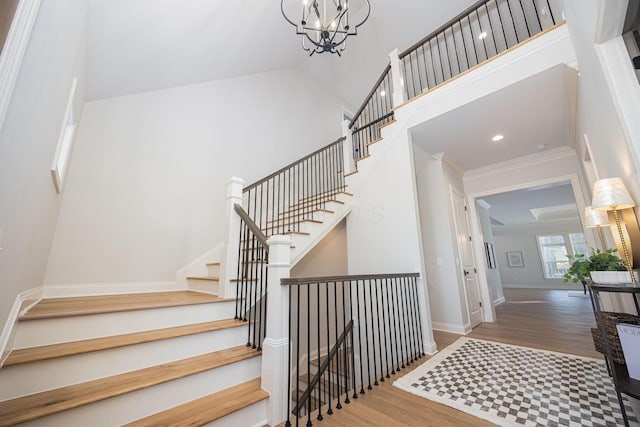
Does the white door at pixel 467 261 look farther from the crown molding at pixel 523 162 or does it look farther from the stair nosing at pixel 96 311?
the stair nosing at pixel 96 311

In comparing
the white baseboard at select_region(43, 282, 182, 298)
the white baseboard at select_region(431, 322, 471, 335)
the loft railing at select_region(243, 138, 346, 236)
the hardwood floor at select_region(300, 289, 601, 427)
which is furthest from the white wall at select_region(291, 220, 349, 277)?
the hardwood floor at select_region(300, 289, 601, 427)

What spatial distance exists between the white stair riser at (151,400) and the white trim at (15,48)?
4.60 ft

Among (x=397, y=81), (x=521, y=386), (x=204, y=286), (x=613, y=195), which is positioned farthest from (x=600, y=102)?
(x=204, y=286)

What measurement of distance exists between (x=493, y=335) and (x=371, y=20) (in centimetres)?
636

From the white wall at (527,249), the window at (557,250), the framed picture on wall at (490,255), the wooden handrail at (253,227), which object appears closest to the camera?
the wooden handrail at (253,227)

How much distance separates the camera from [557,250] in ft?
32.2

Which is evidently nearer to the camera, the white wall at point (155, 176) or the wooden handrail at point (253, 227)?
the wooden handrail at point (253, 227)

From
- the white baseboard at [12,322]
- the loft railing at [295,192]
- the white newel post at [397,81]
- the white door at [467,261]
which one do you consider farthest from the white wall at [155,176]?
the white door at [467,261]

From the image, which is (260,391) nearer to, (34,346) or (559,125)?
(34,346)

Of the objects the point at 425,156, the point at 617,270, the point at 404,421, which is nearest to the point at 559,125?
the point at 425,156

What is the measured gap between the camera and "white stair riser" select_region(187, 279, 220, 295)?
279 centimetres

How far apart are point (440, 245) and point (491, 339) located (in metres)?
1.41

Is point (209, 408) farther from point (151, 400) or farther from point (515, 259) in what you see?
point (515, 259)

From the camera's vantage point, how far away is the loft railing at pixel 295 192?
4000 mm
